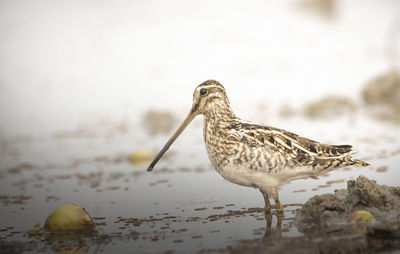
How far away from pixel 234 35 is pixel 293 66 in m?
3.77

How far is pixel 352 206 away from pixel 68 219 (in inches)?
136

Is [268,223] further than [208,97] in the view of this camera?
No

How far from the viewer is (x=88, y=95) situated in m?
17.0

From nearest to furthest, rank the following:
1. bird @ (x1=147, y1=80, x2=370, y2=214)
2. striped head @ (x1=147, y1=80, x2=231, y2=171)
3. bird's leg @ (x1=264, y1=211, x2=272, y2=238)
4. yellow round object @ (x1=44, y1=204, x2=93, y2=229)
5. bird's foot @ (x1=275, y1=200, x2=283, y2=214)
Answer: bird's leg @ (x1=264, y1=211, x2=272, y2=238) → bird @ (x1=147, y1=80, x2=370, y2=214) → yellow round object @ (x1=44, y1=204, x2=93, y2=229) → bird's foot @ (x1=275, y1=200, x2=283, y2=214) → striped head @ (x1=147, y1=80, x2=231, y2=171)

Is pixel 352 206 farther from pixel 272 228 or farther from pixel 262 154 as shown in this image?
pixel 262 154

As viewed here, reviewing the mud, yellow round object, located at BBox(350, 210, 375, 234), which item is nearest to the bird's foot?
the mud

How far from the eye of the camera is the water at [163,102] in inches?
296

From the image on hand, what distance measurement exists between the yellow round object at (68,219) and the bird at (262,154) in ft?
5.84

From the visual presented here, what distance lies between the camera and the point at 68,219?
698 cm

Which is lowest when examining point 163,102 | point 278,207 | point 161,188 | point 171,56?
point 278,207

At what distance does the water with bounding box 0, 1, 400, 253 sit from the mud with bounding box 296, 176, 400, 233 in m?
0.28

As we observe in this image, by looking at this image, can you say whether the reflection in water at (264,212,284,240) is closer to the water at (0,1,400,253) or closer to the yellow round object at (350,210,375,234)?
the water at (0,1,400,253)

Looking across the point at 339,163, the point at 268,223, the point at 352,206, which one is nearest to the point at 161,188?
the point at 268,223

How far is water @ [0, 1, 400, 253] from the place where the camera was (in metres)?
7.53
